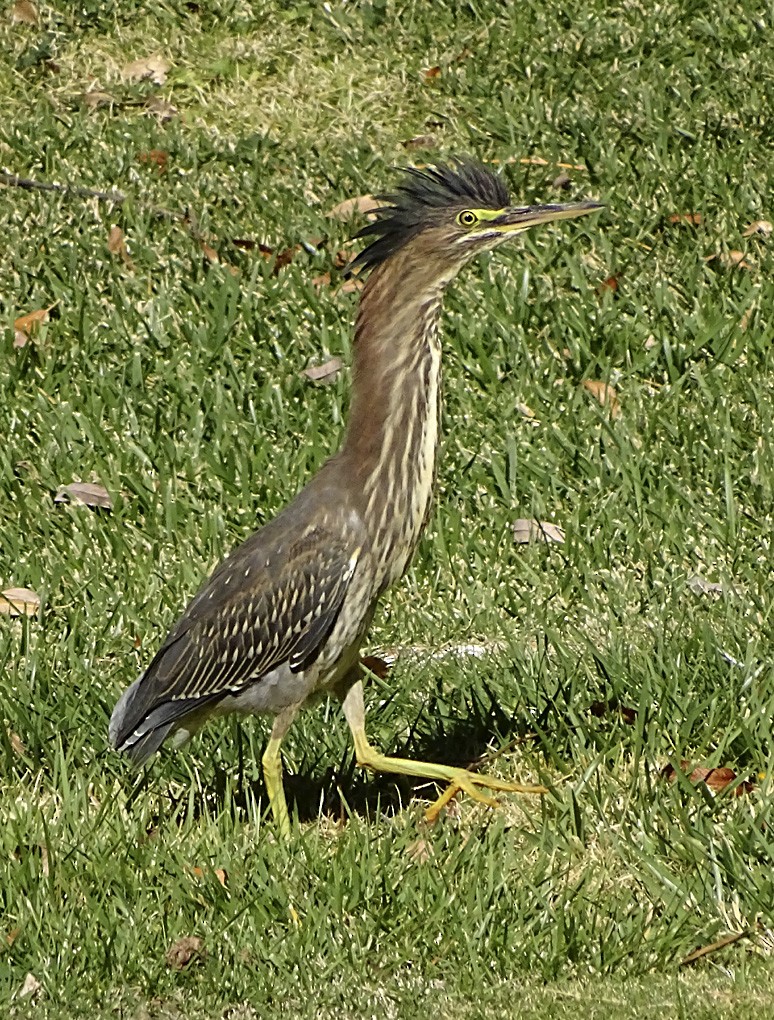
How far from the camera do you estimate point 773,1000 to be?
4.04 meters

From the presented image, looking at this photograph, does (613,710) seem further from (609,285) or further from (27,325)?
(27,325)

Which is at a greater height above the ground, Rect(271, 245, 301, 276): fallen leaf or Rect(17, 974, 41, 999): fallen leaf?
Rect(271, 245, 301, 276): fallen leaf

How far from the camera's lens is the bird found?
4.96 m

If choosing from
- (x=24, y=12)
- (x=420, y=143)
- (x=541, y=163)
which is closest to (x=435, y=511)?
(x=541, y=163)

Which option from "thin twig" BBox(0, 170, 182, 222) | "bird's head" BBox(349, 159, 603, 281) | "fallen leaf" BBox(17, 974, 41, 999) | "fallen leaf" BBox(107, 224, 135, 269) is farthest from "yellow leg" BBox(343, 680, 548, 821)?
"thin twig" BBox(0, 170, 182, 222)

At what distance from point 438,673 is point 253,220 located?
375 centimetres

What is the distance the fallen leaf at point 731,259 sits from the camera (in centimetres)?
820

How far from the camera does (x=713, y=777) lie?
16.3ft

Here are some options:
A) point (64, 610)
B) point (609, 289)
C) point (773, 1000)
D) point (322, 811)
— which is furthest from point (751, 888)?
point (609, 289)

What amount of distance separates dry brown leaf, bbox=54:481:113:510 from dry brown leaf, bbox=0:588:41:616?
0.63m

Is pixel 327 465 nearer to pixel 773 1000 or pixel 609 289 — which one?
pixel 773 1000

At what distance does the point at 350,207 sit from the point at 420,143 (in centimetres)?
81

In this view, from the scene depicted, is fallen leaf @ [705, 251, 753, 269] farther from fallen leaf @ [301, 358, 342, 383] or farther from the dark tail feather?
the dark tail feather

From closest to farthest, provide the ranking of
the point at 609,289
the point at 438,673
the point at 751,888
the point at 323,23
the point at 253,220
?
the point at 751,888 → the point at 438,673 → the point at 609,289 → the point at 253,220 → the point at 323,23
